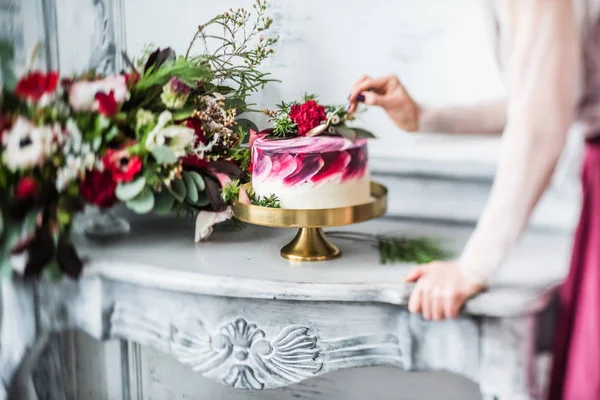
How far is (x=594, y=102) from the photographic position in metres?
0.65

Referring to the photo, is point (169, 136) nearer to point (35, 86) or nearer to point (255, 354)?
point (35, 86)

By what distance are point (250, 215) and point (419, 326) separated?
241 mm

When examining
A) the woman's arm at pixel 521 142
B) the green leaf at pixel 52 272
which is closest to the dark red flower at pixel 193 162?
the green leaf at pixel 52 272

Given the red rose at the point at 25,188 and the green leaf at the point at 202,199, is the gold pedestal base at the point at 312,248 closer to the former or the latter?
the green leaf at the point at 202,199

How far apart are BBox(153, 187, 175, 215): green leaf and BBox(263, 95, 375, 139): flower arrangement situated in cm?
16

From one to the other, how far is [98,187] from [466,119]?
46 centimetres

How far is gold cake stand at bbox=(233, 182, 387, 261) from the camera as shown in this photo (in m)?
0.76

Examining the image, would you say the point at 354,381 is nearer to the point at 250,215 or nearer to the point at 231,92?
the point at 250,215

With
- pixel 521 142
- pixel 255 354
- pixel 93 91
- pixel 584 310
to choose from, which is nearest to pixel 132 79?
pixel 93 91

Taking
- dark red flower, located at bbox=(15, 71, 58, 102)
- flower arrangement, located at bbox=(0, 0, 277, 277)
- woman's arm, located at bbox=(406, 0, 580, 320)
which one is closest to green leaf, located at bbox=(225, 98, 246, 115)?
flower arrangement, located at bbox=(0, 0, 277, 277)

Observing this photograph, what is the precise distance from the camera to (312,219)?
757mm

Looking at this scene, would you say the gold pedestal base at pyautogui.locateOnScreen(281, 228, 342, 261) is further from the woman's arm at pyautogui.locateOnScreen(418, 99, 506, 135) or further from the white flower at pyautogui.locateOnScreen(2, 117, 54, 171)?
the white flower at pyautogui.locateOnScreen(2, 117, 54, 171)

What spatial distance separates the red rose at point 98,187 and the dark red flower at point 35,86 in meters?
0.11

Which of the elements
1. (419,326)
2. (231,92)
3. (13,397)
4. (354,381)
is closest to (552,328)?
(419,326)
